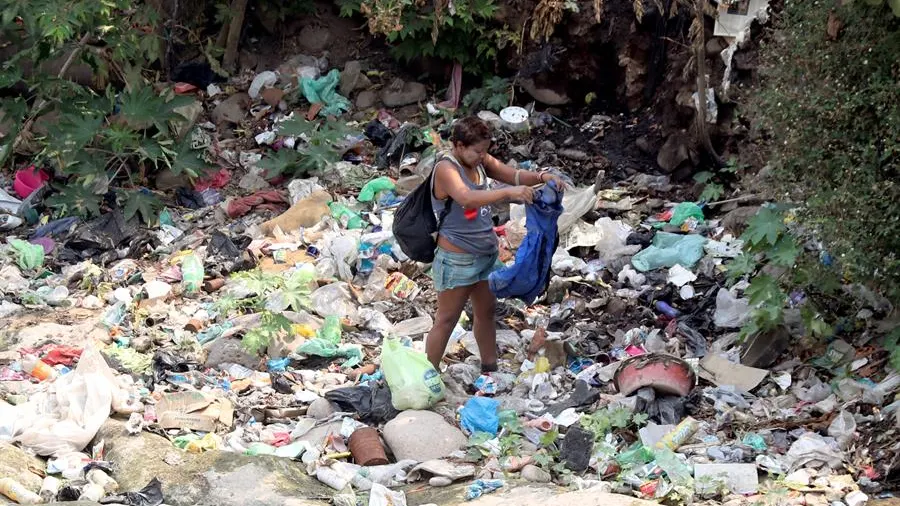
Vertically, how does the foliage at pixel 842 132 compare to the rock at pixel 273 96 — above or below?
above

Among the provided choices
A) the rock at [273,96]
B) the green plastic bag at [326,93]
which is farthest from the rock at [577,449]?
the rock at [273,96]

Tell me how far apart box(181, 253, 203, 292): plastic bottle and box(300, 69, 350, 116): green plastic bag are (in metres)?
2.81

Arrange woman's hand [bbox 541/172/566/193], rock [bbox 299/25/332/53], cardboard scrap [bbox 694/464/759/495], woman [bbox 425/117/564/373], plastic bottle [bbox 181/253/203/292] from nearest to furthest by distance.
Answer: cardboard scrap [bbox 694/464/759/495] → woman [bbox 425/117/564/373] → woman's hand [bbox 541/172/566/193] → plastic bottle [bbox 181/253/203/292] → rock [bbox 299/25/332/53]

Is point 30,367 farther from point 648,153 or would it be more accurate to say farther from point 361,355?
point 648,153

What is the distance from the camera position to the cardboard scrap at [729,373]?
219 inches

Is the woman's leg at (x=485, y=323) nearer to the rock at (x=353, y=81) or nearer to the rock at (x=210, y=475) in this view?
the rock at (x=210, y=475)

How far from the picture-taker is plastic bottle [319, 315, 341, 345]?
668 cm

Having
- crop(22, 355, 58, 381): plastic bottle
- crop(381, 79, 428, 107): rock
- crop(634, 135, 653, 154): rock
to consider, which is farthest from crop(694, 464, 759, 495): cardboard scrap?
crop(381, 79, 428, 107): rock

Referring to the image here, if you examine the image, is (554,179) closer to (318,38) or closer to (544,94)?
(544,94)

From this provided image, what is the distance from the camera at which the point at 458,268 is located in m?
5.43

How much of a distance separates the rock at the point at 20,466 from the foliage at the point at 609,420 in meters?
2.51

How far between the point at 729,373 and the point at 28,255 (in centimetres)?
535

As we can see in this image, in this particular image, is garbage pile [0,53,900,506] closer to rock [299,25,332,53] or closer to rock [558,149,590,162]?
rock [558,149,590,162]

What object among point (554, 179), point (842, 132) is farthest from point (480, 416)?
point (842, 132)
